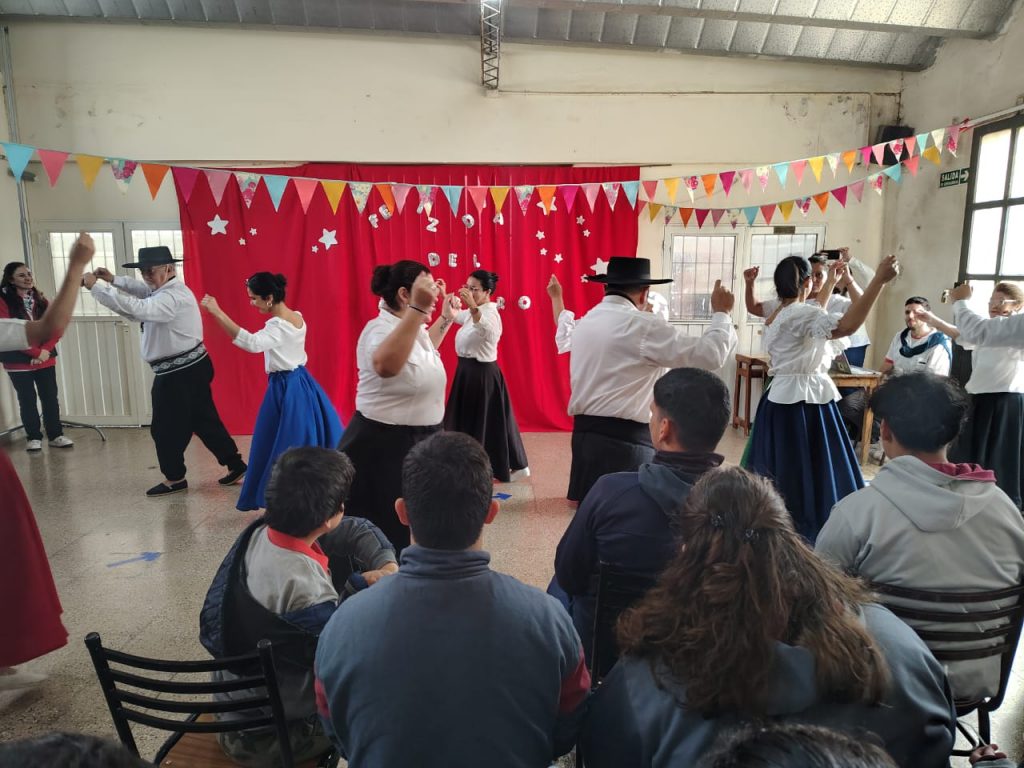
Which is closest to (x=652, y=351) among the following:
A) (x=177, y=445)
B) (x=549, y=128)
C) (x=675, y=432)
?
(x=675, y=432)

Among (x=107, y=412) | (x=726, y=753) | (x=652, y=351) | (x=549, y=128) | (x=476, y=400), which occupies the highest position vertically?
(x=549, y=128)

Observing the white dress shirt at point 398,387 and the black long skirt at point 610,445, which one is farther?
the black long skirt at point 610,445

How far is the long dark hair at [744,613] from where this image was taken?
778 millimetres

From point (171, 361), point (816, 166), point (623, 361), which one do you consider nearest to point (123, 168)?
point (171, 361)

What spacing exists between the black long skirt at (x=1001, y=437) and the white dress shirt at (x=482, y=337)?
2797 mm

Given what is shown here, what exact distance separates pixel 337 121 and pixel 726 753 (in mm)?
5645

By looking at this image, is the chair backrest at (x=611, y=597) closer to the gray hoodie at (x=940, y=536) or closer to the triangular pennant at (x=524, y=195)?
the gray hoodie at (x=940, y=536)

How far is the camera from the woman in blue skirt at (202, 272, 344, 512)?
339cm

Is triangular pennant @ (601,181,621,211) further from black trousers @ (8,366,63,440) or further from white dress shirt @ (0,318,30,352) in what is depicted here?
black trousers @ (8,366,63,440)

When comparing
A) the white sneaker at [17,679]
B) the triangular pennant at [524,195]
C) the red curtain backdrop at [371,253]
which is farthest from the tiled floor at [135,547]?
the triangular pennant at [524,195]

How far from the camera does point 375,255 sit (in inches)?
218

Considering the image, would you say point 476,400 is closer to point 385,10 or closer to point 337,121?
point 337,121

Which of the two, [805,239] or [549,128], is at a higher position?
[549,128]

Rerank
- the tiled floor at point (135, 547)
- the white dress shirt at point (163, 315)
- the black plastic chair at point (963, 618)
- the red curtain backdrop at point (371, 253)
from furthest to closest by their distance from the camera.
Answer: the red curtain backdrop at point (371, 253) < the white dress shirt at point (163, 315) < the tiled floor at point (135, 547) < the black plastic chair at point (963, 618)
